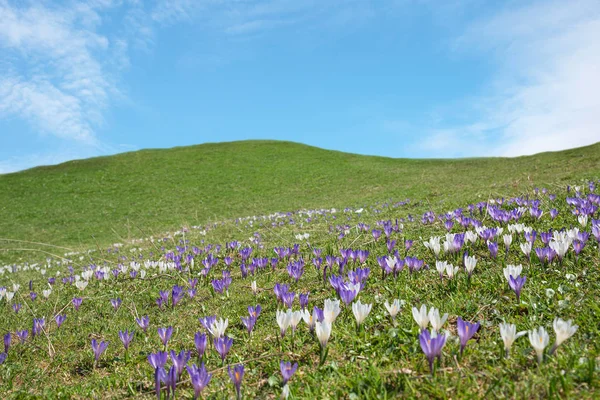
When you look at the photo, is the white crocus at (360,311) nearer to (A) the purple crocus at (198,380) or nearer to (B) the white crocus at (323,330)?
(B) the white crocus at (323,330)

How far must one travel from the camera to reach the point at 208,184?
39.3 metres

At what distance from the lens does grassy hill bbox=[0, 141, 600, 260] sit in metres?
24.7

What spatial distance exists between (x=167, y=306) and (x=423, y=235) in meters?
4.17

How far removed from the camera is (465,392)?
76.8 inches

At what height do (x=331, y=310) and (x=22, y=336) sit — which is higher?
(x=331, y=310)

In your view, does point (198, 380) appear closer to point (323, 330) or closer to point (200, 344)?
point (200, 344)

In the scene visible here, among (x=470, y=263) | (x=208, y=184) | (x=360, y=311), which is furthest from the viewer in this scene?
(x=208, y=184)

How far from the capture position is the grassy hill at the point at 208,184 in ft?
81.1

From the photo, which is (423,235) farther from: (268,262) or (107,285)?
(107,285)

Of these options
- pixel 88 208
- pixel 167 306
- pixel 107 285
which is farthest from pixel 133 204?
pixel 167 306

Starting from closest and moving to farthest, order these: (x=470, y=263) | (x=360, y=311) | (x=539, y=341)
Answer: (x=539, y=341)
(x=360, y=311)
(x=470, y=263)

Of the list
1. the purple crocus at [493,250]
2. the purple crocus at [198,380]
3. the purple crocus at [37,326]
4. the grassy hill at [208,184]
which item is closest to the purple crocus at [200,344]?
the purple crocus at [198,380]

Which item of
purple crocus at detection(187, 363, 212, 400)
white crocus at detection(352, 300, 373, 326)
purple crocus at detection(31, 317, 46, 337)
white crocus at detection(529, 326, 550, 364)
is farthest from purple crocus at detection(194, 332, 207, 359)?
purple crocus at detection(31, 317, 46, 337)

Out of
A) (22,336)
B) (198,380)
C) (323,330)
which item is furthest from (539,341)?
(22,336)
